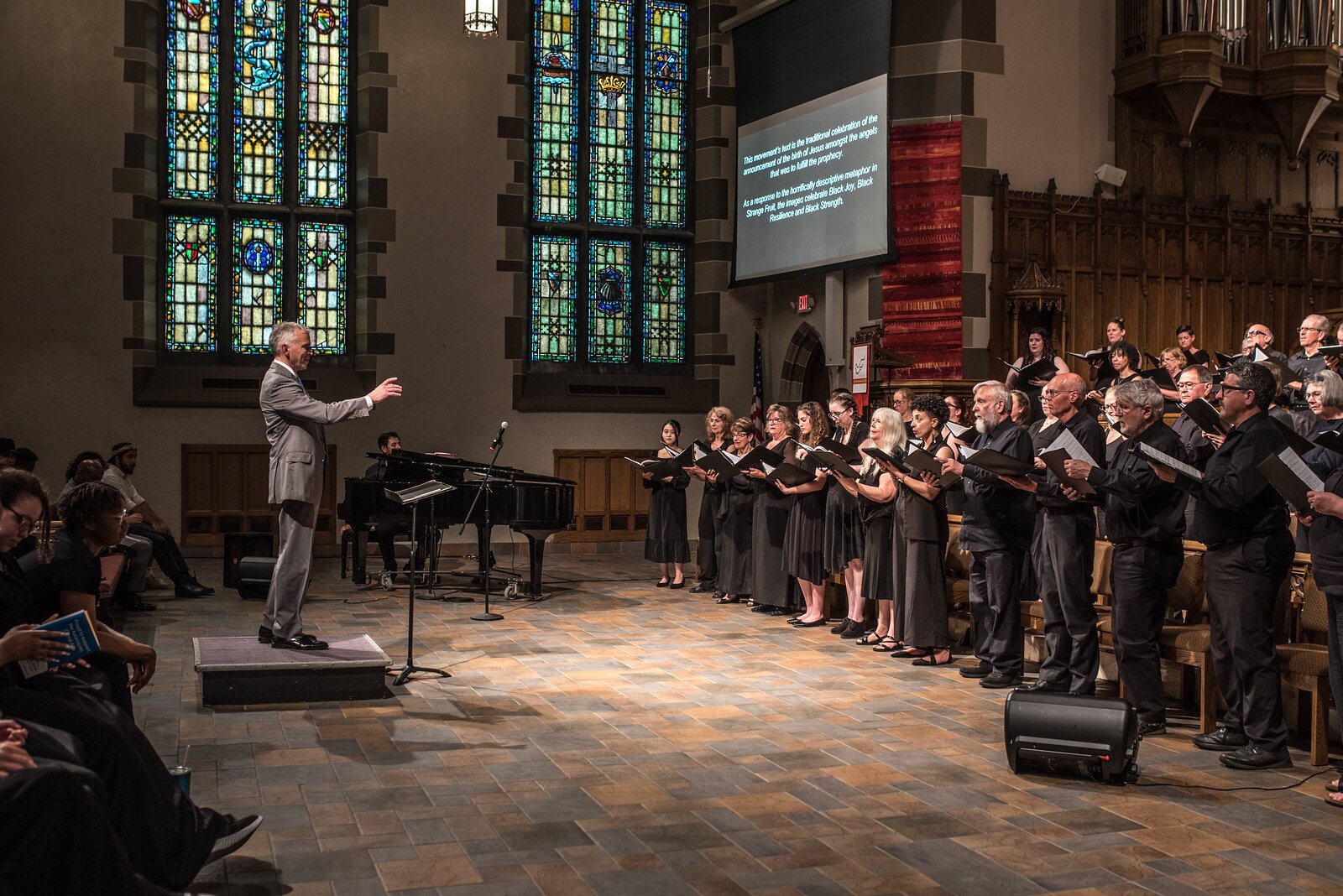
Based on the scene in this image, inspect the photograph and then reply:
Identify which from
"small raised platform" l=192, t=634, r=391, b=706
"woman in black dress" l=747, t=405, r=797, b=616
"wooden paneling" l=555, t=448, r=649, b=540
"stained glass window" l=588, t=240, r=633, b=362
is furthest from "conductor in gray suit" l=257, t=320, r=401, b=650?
"stained glass window" l=588, t=240, r=633, b=362

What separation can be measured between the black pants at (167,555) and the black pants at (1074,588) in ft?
21.9

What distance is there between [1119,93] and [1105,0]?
893mm

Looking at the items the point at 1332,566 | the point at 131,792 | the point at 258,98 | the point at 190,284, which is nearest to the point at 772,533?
the point at 1332,566

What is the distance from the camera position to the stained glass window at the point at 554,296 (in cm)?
1378

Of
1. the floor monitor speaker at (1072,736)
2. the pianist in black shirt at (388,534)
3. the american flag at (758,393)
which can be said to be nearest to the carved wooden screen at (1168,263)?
the american flag at (758,393)

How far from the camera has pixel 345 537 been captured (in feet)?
35.8

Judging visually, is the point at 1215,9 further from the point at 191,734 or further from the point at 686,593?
the point at 191,734

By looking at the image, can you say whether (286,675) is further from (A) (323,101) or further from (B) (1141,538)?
(A) (323,101)

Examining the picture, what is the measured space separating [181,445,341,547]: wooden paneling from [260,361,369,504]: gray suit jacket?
21.4ft

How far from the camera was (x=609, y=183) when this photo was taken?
14047mm

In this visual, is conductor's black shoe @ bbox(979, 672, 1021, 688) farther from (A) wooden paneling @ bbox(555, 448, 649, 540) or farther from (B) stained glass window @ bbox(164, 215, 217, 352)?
(B) stained glass window @ bbox(164, 215, 217, 352)

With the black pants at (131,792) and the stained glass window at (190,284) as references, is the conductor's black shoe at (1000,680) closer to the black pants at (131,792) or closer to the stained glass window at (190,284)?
the black pants at (131,792)

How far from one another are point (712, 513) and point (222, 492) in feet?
17.1

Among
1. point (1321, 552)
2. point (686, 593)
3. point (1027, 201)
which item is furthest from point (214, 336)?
point (1321, 552)
